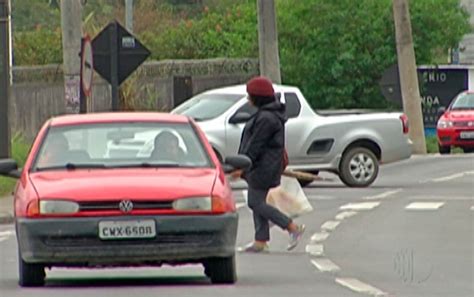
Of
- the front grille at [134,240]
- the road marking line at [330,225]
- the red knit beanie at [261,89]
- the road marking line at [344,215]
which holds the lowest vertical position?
the front grille at [134,240]

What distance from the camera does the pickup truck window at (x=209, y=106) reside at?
26969 mm

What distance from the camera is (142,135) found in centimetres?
1398

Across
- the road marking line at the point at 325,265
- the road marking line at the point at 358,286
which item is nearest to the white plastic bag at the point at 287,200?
the road marking line at the point at 325,265

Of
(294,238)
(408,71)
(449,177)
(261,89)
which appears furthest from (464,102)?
(261,89)

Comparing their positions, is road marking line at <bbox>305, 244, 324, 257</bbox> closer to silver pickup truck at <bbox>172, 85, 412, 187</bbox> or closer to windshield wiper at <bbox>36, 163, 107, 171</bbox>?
windshield wiper at <bbox>36, 163, 107, 171</bbox>

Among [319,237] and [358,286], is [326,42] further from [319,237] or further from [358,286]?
[358,286]

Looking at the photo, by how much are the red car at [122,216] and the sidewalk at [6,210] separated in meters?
8.43

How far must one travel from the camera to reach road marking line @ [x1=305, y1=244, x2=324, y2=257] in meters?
17.0

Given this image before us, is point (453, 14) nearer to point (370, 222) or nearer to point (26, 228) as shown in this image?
point (370, 222)

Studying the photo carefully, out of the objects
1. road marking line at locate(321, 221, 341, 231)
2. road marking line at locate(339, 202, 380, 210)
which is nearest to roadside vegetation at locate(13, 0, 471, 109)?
road marking line at locate(339, 202, 380, 210)

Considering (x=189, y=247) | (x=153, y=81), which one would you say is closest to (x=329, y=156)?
(x=189, y=247)

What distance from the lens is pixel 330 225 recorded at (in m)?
20.5

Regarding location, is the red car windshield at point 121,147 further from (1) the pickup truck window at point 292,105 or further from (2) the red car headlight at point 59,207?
(1) the pickup truck window at point 292,105

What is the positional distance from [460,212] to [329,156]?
524 cm
